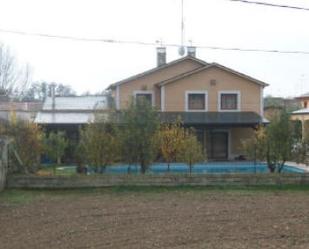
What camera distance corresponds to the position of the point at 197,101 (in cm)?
2980

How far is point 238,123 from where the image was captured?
27859mm

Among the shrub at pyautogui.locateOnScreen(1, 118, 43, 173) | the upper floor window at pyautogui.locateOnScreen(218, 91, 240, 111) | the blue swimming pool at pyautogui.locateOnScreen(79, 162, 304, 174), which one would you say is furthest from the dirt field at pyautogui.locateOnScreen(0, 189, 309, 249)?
the upper floor window at pyautogui.locateOnScreen(218, 91, 240, 111)

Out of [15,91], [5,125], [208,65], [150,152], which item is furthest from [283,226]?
[15,91]

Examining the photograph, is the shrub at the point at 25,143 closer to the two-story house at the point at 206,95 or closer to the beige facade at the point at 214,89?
the two-story house at the point at 206,95

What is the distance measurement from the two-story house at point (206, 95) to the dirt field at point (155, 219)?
15.6 m

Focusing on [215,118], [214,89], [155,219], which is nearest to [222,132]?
[215,118]

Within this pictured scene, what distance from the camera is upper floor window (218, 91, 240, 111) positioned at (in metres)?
29.9

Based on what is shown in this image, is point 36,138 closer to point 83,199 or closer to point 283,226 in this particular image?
point 83,199

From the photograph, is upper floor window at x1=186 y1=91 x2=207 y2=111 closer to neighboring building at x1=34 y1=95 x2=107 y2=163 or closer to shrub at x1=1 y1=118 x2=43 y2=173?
neighboring building at x1=34 y1=95 x2=107 y2=163

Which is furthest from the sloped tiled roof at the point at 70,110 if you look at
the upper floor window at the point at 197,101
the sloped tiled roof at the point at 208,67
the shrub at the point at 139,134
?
the shrub at the point at 139,134

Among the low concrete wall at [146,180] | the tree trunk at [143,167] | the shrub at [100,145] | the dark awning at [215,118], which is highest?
the dark awning at [215,118]

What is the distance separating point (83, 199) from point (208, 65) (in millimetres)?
18137

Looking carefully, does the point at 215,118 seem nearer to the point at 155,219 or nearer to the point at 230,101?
the point at 230,101

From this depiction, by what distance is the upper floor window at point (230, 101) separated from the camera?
2989 centimetres
